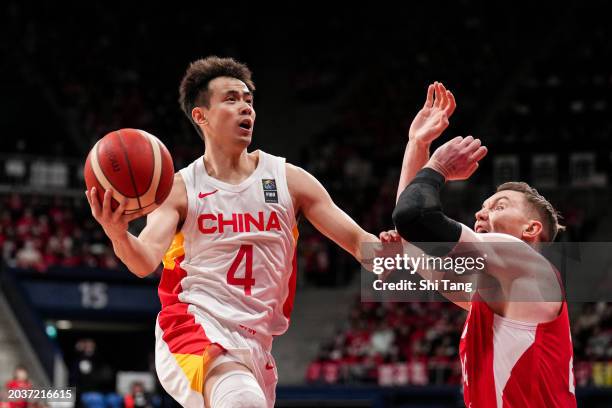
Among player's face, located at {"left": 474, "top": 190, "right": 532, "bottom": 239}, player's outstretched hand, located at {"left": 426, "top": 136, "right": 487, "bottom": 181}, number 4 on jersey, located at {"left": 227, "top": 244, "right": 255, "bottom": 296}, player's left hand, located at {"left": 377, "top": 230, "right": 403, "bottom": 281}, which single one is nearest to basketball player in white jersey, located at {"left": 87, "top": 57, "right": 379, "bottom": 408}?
number 4 on jersey, located at {"left": 227, "top": 244, "right": 255, "bottom": 296}

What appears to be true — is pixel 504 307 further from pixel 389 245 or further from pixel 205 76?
pixel 205 76

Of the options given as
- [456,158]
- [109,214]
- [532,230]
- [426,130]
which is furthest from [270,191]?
[532,230]

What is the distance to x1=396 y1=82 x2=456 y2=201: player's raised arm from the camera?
476cm

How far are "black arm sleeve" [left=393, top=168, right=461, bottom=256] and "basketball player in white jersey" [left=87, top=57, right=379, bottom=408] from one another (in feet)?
3.45

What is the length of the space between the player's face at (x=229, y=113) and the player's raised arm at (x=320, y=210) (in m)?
0.31

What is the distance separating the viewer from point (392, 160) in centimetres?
2162

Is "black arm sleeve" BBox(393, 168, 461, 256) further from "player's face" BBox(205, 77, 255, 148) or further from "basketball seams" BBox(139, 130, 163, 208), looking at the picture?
"player's face" BBox(205, 77, 255, 148)

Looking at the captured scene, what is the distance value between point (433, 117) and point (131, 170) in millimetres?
1516

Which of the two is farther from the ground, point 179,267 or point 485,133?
point 485,133

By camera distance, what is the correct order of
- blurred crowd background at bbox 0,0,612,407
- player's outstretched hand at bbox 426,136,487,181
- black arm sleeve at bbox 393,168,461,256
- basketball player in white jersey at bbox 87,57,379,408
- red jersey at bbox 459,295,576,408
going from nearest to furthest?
black arm sleeve at bbox 393,168,461,256
red jersey at bbox 459,295,576,408
player's outstretched hand at bbox 426,136,487,181
basketball player in white jersey at bbox 87,57,379,408
blurred crowd background at bbox 0,0,612,407

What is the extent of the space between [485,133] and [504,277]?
740 inches

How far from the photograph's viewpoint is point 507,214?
14.0ft

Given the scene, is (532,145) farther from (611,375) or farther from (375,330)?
(611,375)

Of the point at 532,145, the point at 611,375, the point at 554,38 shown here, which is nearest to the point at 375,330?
the point at 611,375
